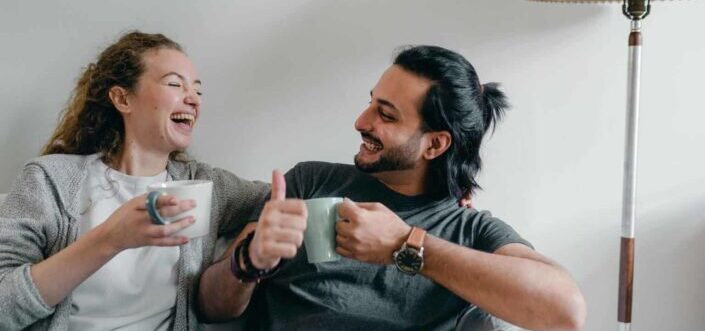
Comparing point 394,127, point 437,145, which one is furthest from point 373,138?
point 437,145

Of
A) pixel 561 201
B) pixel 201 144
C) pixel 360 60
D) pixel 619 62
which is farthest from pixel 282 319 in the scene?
pixel 619 62

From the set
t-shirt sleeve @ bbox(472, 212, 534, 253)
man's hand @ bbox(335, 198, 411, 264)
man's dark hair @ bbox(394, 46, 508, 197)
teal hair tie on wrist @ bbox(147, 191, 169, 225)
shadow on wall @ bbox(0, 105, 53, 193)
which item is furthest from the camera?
shadow on wall @ bbox(0, 105, 53, 193)

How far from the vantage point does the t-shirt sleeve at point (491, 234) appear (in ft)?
3.74

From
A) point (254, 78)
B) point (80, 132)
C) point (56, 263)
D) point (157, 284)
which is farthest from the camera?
point (254, 78)

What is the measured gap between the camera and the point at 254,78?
1538 mm

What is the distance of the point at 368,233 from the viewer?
97 cm

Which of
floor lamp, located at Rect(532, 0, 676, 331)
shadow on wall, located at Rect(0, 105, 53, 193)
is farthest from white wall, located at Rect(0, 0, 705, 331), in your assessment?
floor lamp, located at Rect(532, 0, 676, 331)

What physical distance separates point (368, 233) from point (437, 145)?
0.40m

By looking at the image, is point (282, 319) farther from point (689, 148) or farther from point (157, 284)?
Result: point (689, 148)

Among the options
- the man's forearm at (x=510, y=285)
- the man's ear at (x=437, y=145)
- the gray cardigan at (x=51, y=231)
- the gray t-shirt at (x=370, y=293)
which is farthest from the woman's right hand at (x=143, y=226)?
the man's ear at (x=437, y=145)

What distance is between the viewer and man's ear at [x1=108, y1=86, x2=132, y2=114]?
1270 mm

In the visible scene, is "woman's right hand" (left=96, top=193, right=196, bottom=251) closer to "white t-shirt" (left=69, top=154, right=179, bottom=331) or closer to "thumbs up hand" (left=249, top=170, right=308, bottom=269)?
"thumbs up hand" (left=249, top=170, right=308, bottom=269)

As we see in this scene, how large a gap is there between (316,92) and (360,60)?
15 centimetres

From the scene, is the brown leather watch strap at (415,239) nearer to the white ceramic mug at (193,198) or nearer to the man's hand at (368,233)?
the man's hand at (368,233)
